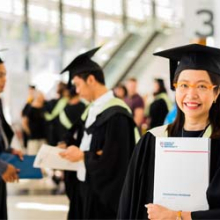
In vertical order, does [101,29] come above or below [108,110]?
above

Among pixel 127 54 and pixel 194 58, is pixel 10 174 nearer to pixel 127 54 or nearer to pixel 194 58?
pixel 194 58

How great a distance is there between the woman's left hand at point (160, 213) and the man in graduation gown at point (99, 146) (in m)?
2.12

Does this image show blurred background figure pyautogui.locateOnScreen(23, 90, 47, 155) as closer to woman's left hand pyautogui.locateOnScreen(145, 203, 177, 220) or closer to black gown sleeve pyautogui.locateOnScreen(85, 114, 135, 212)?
black gown sleeve pyautogui.locateOnScreen(85, 114, 135, 212)

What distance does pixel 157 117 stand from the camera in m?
11.5

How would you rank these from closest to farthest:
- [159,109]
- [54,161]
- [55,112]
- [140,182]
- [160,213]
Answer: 1. [160,213]
2. [140,182]
3. [54,161]
4. [159,109]
5. [55,112]

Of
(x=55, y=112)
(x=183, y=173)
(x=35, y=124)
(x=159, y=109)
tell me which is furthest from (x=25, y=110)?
(x=183, y=173)

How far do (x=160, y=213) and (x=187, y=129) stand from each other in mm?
476

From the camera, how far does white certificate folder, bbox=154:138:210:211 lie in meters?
2.88

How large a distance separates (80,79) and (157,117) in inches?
247

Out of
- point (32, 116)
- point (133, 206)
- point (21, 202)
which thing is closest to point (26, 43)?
point (32, 116)

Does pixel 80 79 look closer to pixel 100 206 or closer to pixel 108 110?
pixel 108 110

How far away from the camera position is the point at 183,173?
2914mm

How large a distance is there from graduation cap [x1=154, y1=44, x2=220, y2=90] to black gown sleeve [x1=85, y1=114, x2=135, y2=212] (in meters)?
1.69

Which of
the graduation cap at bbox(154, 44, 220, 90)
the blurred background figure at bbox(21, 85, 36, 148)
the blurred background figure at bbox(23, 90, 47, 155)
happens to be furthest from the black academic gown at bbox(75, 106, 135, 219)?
the blurred background figure at bbox(21, 85, 36, 148)
